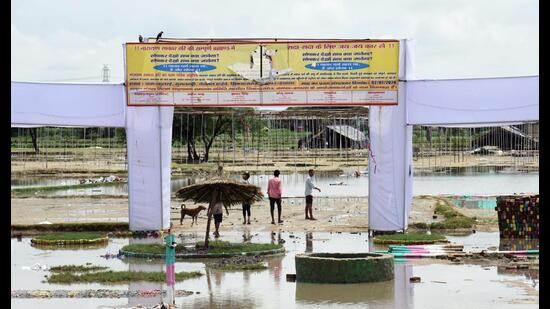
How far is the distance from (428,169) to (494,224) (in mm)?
40889

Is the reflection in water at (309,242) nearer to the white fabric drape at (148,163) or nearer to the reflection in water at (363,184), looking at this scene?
the white fabric drape at (148,163)

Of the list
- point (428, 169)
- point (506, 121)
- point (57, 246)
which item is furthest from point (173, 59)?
point (428, 169)

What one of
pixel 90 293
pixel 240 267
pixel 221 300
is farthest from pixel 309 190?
pixel 221 300

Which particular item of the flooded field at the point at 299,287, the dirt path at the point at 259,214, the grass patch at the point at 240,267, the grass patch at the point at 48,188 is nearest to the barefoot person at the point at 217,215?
the dirt path at the point at 259,214

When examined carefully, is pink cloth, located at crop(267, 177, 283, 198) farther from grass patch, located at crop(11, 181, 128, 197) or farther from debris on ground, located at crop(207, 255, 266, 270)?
grass patch, located at crop(11, 181, 128, 197)

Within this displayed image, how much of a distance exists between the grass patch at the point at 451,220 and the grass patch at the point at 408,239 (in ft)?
10.3

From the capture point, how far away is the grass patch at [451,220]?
28.7 metres

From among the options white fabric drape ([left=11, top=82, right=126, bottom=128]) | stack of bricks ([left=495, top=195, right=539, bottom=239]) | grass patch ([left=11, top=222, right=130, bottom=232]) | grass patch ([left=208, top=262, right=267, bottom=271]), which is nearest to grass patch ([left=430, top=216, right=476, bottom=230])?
stack of bricks ([left=495, top=195, right=539, bottom=239])

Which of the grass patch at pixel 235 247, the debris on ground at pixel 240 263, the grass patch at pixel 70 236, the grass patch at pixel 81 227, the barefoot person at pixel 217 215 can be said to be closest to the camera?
the debris on ground at pixel 240 263

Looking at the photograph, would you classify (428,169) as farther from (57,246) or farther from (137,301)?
(137,301)

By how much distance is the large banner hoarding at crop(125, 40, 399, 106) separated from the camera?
26.5 m

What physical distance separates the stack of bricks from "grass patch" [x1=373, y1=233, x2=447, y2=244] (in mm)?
1477

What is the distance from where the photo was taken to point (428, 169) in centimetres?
7019
